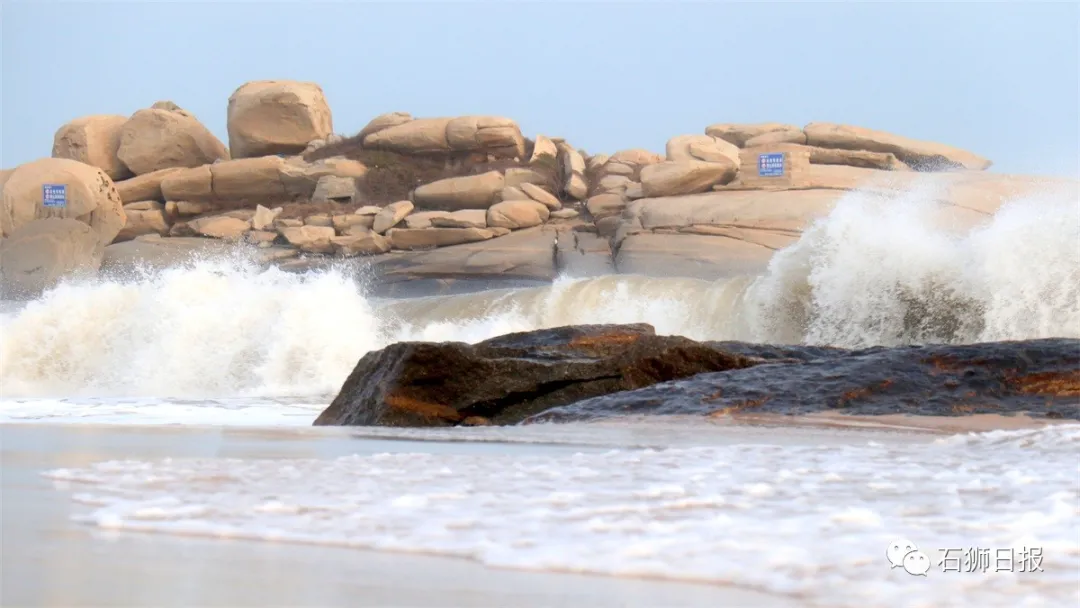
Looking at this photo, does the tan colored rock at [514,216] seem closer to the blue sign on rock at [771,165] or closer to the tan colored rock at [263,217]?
the blue sign on rock at [771,165]

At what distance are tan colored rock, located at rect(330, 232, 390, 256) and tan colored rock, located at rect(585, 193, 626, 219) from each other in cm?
495

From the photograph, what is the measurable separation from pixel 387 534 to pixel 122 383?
471 inches

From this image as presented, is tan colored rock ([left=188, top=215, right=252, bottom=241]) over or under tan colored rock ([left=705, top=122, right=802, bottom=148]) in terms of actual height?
under

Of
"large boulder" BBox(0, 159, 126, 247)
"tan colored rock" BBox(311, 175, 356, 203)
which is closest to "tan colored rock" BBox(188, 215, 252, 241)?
"tan colored rock" BBox(311, 175, 356, 203)

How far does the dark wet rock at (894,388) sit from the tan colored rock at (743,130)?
86.8 ft

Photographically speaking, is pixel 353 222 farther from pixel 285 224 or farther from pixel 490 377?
pixel 490 377

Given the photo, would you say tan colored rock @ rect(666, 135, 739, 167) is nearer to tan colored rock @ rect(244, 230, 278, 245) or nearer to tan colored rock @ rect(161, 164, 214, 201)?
tan colored rock @ rect(244, 230, 278, 245)

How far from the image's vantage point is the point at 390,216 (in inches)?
1095

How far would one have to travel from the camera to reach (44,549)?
57.0 inches

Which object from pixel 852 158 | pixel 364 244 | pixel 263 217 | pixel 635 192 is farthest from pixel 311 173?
pixel 852 158

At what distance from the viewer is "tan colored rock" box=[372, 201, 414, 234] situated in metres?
27.7

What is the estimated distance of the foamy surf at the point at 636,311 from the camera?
35.1 feet

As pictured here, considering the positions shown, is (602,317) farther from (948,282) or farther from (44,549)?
(44,549)

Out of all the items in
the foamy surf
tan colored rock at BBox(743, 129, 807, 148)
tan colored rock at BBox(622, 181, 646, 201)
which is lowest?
the foamy surf
